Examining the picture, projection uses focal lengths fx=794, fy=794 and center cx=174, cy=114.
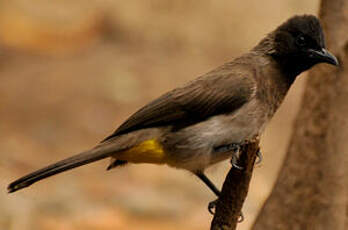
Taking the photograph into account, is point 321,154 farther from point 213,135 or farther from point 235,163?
point 235,163

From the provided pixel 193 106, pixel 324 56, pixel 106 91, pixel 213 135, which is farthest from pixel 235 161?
pixel 106 91

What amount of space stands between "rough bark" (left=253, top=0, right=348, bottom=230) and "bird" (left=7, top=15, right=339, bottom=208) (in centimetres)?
36

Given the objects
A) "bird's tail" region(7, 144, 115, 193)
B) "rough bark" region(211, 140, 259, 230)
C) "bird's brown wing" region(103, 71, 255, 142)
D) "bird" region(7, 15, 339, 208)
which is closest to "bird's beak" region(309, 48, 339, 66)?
"bird" region(7, 15, 339, 208)

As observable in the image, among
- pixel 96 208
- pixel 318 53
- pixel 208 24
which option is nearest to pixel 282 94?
pixel 318 53

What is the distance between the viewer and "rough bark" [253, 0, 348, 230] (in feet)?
13.6

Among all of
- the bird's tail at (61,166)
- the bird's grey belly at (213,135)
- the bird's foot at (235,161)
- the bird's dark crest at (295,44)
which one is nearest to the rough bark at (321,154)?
the bird's dark crest at (295,44)

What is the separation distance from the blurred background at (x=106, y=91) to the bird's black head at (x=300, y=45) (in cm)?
292

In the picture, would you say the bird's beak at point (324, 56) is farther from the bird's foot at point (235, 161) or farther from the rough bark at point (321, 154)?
the bird's foot at point (235, 161)

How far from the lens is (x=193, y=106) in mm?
3787

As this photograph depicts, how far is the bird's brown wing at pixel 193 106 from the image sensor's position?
378 cm

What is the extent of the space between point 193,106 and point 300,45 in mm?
616

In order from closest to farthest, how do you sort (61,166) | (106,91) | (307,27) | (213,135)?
(61,166)
(213,135)
(307,27)
(106,91)

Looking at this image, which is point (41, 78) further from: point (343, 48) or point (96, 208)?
point (343, 48)

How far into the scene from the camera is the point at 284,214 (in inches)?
170
